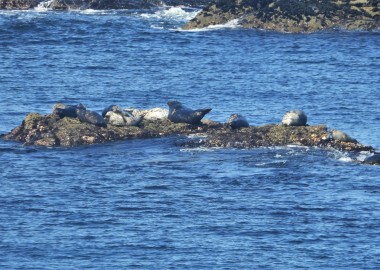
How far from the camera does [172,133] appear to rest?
3869 cm

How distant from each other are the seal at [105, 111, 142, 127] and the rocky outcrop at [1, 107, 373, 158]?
176 mm

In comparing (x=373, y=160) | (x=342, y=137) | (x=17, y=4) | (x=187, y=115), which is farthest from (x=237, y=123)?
(x=17, y=4)

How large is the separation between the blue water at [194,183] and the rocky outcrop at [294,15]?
357 inches

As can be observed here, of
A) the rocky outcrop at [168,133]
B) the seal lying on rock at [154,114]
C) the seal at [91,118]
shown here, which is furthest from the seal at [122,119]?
the seal lying on rock at [154,114]

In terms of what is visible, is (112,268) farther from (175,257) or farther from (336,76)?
(336,76)

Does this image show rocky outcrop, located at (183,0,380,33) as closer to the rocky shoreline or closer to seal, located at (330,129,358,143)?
the rocky shoreline

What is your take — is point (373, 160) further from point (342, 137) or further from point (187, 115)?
point (187, 115)

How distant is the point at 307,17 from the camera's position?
218 feet

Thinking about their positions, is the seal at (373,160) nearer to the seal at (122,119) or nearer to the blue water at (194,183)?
the blue water at (194,183)

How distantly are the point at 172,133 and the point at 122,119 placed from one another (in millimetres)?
1501

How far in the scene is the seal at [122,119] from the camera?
39062 millimetres

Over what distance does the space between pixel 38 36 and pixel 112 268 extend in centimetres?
3877

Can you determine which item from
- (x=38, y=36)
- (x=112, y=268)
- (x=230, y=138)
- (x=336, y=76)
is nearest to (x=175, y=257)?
(x=112, y=268)

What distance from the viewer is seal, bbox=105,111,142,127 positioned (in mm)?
39062
